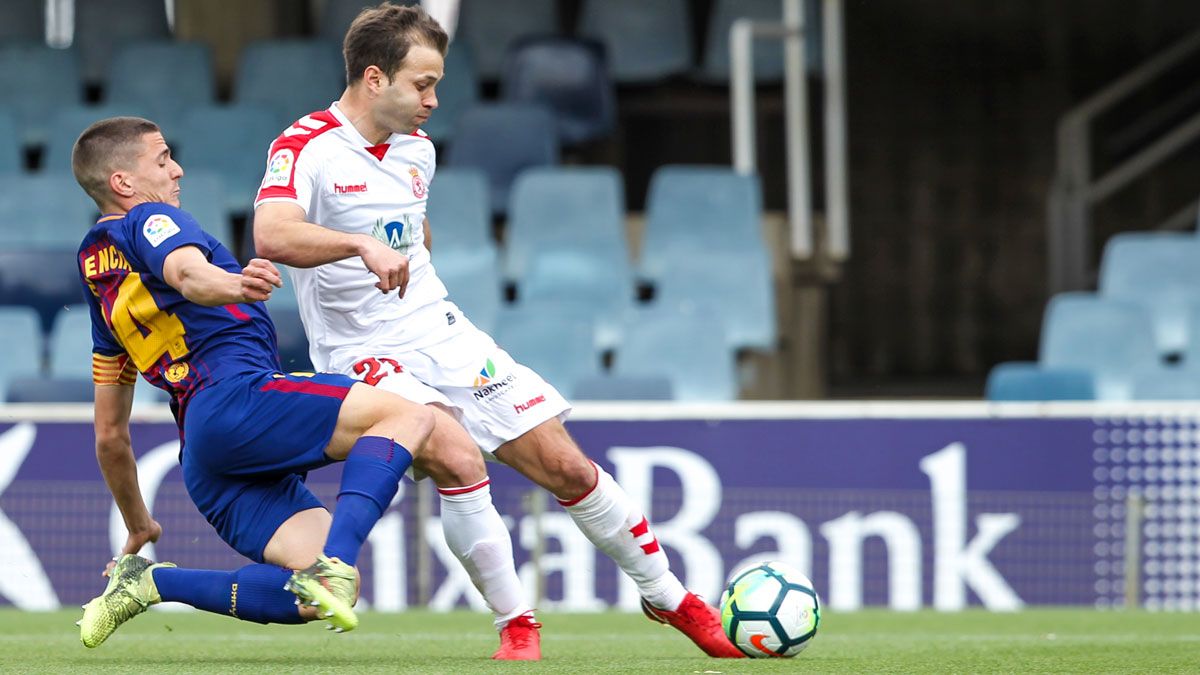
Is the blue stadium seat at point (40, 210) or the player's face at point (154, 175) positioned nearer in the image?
the player's face at point (154, 175)

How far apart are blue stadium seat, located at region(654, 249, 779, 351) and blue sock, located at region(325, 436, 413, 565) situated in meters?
5.78

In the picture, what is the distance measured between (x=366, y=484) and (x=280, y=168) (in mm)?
849

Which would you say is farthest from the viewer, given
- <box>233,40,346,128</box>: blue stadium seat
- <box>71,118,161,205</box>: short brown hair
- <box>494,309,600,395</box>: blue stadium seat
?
<box>233,40,346,128</box>: blue stadium seat

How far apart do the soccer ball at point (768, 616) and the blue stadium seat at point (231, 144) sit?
6.84 meters

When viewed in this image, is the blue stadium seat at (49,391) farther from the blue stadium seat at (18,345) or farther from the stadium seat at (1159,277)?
the stadium seat at (1159,277)

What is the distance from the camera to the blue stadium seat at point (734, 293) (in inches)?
401

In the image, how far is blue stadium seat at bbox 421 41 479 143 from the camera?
38.3ft

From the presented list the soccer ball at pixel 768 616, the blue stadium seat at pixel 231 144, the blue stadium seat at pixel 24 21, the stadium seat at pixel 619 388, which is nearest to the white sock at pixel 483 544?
the soccer ball at pixel 768 616

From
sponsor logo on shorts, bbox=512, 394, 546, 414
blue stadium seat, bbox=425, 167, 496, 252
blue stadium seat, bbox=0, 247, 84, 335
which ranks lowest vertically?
sponsor logo on shorts, bbox=512, 394, 546, 414

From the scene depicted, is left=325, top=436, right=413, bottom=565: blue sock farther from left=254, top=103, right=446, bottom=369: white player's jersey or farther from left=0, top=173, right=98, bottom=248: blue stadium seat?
left=0, top=173, right=98, bottom=248: blue stadium seat

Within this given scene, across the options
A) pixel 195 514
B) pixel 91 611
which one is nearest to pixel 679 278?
pixel 195 514

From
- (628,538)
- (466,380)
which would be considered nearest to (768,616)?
(628,538)

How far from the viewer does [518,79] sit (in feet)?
38.8

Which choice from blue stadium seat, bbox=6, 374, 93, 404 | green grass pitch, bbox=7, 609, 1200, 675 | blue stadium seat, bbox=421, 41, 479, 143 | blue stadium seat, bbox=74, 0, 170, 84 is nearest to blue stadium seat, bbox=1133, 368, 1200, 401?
green grass pitch, bbox=7, 609, 1200, 675
